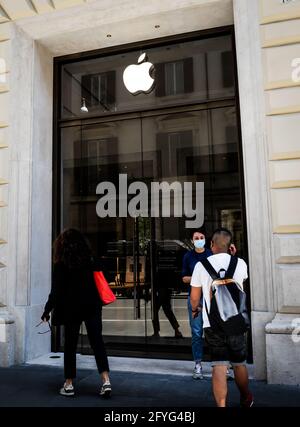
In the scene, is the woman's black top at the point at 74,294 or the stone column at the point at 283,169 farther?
the stone column at the point at 283,169

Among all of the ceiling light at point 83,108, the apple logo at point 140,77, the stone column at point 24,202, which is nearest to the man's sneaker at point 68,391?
the stone column at point 24,202

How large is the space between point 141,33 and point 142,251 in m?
3.85

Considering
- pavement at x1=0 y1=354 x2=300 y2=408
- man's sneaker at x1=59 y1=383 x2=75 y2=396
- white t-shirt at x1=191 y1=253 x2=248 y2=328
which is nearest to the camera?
white t-shirt at x1=191 y1=253 x2=248 y2=328

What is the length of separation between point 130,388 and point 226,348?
1859 mm

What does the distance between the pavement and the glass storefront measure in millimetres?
806

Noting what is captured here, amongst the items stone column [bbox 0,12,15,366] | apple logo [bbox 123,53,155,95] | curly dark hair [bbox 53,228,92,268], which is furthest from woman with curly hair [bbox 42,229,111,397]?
apple logo [bbox 123,53,155,95]

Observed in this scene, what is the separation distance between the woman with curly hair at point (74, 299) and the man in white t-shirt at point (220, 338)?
1.38 metres

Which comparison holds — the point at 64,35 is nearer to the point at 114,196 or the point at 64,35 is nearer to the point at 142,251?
the point at 114,196

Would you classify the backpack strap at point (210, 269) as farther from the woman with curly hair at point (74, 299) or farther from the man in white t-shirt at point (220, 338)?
the woman with curly hair at point (74, 299)

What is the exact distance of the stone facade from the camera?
5266 mm

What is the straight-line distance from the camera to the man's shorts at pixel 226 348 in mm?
3630

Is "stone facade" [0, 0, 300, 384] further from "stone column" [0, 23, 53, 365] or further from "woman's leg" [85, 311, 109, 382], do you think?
"woman's leg" [85, 311, 109, 382]

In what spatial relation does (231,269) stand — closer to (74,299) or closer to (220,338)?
(220,338)

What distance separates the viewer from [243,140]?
568cm
